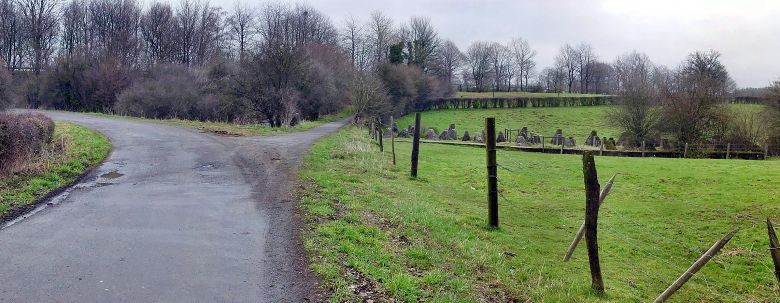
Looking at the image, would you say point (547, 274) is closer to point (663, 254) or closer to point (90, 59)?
point (663, 254)

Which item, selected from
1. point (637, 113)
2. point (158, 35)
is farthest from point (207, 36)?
point (637, 113)

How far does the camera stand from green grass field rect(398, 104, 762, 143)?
59.5m

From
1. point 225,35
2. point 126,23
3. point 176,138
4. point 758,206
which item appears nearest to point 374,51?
point 225,35

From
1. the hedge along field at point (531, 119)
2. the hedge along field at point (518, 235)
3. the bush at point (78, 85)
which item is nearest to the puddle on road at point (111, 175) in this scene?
the hedge along field at point (518, 235)

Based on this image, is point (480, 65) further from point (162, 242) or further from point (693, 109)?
point (162, 242)


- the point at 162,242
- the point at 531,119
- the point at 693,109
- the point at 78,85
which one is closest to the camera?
the point at 162,242

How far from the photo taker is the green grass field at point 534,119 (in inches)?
2342

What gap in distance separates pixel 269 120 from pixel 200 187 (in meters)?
25.3

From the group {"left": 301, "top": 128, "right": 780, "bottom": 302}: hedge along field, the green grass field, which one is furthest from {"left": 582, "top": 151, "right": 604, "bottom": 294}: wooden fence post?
the green grass field

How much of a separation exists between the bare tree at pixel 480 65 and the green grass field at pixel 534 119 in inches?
1303

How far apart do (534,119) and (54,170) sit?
2446 inches

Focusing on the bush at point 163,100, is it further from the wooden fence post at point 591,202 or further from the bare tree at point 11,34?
the wooden fence post at point 591,202

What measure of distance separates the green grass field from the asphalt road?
46.7m

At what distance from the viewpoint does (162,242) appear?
765cm
